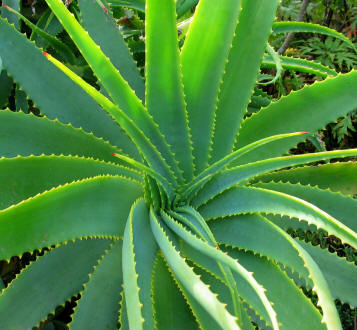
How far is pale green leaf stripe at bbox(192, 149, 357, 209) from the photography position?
726 millimetres

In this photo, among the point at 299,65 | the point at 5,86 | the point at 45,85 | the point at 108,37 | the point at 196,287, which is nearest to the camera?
the point at 196,287

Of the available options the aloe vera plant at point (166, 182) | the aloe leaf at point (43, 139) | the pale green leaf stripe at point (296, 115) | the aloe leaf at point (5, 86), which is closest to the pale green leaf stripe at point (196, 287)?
the aloe vera plant at point (166, 182)

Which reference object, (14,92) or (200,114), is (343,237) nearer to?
(200,114)

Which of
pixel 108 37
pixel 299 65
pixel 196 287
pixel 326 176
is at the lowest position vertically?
pixel 196 287

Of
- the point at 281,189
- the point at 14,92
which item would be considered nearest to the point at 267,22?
the point at 281,189

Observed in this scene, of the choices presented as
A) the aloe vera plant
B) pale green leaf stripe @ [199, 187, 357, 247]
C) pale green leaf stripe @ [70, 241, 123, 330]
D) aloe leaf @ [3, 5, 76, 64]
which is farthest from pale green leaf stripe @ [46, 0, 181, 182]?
aloe leaf @ [3, 5, 76, 64]

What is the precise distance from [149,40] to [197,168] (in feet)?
0.94

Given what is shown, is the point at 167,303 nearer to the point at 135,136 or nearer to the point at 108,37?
the point at 135,136

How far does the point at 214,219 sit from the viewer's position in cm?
90

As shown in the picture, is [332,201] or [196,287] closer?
[196,287]

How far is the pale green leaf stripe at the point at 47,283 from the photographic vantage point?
0.83 metres

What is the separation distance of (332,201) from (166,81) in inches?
18.0

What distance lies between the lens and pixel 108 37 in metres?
1.05

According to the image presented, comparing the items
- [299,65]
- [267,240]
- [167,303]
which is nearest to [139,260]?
[167,303]
